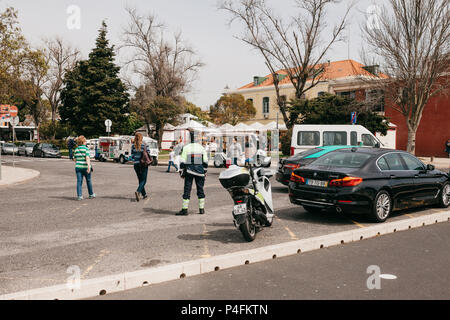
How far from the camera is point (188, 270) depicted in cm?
494

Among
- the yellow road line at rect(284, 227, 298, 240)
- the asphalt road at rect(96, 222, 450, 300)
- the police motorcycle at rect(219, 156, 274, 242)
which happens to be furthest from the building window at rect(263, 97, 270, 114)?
the asphalt road at rect(96, 222, 450, 300)

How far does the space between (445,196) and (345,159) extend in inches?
120

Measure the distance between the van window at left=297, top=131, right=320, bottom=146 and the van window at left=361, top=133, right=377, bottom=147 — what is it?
77.5 inches

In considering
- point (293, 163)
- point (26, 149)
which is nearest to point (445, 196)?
point (293, 163)

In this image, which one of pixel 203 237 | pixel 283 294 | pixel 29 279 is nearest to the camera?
pixel 283 294

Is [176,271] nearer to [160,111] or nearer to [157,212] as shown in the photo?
[157,212]

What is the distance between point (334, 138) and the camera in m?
17.2

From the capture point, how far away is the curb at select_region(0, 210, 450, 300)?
13.6 ft

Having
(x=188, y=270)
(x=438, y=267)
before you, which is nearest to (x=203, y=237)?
(x=188, y=270)

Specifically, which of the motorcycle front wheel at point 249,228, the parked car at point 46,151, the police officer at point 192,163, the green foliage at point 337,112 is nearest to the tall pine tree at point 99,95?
the parked car at point 46,151

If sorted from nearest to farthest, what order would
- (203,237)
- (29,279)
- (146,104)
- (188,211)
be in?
(29,279)
(203,237)
(188,211)
(146,104)

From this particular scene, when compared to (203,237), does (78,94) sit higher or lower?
higher

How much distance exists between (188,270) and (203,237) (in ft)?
6.29
